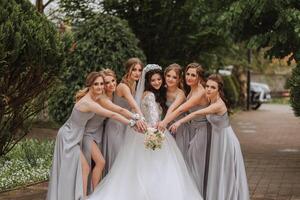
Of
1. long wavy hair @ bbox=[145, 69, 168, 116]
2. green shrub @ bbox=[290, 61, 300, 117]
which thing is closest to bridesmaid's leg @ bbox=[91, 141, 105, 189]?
long wavy hair @ bbox=[145, 69, 168, 116]

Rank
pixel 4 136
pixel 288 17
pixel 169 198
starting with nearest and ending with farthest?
pixel 169 198
pixel 4 136
pixel 288 17

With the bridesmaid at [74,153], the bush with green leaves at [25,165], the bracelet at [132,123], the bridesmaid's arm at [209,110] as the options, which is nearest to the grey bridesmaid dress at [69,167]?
the bridesmaid at [74,153]

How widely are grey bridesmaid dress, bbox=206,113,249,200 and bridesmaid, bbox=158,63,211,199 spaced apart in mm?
194

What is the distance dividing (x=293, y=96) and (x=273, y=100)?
3271 cm

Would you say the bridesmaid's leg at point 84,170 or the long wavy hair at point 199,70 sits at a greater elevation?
the long wavy hair at point 199,70

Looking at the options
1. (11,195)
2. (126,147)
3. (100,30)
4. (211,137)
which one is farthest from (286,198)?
(100,30)

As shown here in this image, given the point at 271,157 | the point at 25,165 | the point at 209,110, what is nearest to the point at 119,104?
the point at 209,110

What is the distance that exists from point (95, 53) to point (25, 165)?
5003 mm

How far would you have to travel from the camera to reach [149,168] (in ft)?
24.6

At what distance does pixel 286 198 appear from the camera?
870cm

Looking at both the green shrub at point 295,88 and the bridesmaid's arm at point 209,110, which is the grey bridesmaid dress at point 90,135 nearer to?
the bridesmaid's arm at point 209,110

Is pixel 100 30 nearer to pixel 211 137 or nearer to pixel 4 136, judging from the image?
pixel 4 136

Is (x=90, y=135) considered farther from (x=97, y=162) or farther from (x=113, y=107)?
(x=113, y=107)

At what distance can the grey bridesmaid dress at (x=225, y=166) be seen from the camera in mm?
7355
